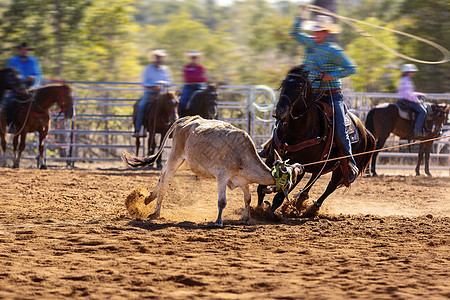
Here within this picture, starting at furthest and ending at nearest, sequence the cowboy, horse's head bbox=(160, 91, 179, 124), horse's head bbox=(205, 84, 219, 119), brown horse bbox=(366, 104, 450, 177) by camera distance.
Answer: horse's head bbox=(160, 91, 179, 124)
brown horse bbox=(366, 104, 450, 177)
horse's head bbox=(205, 84, 219, 119)
the cowboy

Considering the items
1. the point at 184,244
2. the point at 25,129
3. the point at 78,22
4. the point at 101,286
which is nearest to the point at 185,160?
the point at 184,244

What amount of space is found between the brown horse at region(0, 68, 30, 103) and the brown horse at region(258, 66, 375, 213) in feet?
27.5

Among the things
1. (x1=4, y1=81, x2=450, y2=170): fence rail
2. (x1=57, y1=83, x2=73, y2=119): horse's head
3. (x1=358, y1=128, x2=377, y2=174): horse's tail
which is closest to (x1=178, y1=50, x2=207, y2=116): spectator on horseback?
(x1=4, y1=81, x2=450, y2=170): fence rail

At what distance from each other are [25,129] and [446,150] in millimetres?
12012

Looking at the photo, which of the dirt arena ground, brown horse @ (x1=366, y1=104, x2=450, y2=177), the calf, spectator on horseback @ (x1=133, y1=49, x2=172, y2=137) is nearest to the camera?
the dirt arena ground

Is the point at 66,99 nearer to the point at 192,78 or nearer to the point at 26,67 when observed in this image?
the point at 26,67

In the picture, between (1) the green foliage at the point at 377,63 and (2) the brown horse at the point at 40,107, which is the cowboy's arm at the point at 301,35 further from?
(1) the green foliage at the point at 377,63

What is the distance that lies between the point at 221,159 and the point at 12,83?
9083mm

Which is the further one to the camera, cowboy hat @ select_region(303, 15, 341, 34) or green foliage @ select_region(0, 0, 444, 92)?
green foliage @ select_region(0, 0, 444, 92)

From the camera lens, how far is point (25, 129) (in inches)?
593

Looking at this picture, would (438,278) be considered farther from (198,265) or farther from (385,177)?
(385,177)

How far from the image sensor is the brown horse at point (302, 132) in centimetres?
792

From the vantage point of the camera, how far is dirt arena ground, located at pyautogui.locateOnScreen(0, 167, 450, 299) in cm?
489

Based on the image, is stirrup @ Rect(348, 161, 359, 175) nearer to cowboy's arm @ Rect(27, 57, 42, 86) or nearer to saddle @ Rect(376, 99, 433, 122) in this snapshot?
saddle @ Rect(376, 99, 433, 122)
